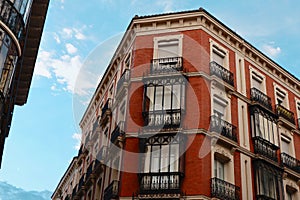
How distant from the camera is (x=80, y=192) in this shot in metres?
27.7

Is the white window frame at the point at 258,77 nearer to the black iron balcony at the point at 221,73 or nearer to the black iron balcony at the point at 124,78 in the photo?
the black iron balcony at the point at 221,73

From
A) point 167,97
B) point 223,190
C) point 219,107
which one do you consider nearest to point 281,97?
point 219,107

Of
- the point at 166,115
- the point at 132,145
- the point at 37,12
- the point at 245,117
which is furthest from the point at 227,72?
the point at 37,12

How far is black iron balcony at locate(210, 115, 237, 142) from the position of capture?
796 inches

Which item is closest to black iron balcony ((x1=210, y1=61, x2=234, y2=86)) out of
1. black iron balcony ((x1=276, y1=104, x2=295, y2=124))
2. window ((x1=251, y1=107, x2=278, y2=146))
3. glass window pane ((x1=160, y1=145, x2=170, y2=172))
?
window ((x1=251, y1=107, x2=278, y2=146))

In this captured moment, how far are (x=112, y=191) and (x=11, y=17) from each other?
951 centimetres

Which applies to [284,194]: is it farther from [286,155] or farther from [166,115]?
[166,115]

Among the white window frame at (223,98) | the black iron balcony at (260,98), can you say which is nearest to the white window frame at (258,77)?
the black iron balcony at (260,98)

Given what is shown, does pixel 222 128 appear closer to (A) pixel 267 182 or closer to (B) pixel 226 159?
(B) pixel 226 159

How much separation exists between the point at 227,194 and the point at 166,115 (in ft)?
15.7

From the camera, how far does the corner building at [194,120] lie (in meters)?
19.0

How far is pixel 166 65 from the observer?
22.1 meters

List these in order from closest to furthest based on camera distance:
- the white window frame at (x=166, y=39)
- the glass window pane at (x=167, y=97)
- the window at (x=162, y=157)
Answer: the window at (x=162, y=157) < the glass window pane at (x=167, y=97) < the white window frame at (x=166, y=39)

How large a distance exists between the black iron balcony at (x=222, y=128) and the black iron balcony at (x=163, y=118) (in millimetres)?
1748
